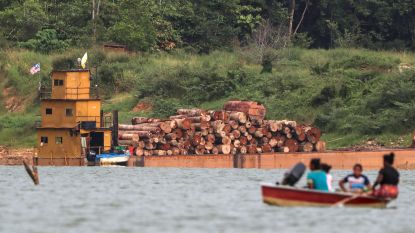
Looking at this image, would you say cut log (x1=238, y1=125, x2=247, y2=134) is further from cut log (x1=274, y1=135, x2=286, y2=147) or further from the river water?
the river water

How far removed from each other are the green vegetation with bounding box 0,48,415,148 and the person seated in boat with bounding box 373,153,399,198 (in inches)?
1341

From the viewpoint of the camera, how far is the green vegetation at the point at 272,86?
81375 mm

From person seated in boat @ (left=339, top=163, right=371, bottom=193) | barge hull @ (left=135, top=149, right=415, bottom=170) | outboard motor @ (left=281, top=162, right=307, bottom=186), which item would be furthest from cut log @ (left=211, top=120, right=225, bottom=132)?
person seated in boat @ (left=339, top=163, right=371, bottom=193)

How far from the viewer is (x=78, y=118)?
77.7 meters

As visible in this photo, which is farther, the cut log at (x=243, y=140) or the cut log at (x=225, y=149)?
the cut log at (x=243, y=140)

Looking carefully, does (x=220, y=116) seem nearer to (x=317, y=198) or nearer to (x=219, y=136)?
(x=219, y=136)

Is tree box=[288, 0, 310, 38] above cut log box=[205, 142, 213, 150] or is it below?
above

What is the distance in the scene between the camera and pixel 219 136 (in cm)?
7569

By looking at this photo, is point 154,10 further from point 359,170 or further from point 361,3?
point 359,170

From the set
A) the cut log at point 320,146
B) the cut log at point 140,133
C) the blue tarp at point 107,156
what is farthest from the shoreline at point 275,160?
the cut log at point 320,146

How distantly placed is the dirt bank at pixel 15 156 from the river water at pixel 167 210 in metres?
19.1

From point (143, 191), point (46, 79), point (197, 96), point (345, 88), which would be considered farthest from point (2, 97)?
point (143, 191)

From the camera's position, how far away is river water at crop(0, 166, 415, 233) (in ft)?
126

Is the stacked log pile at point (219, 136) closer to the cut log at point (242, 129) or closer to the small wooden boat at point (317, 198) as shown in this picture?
the cut log at point (242, 129)
